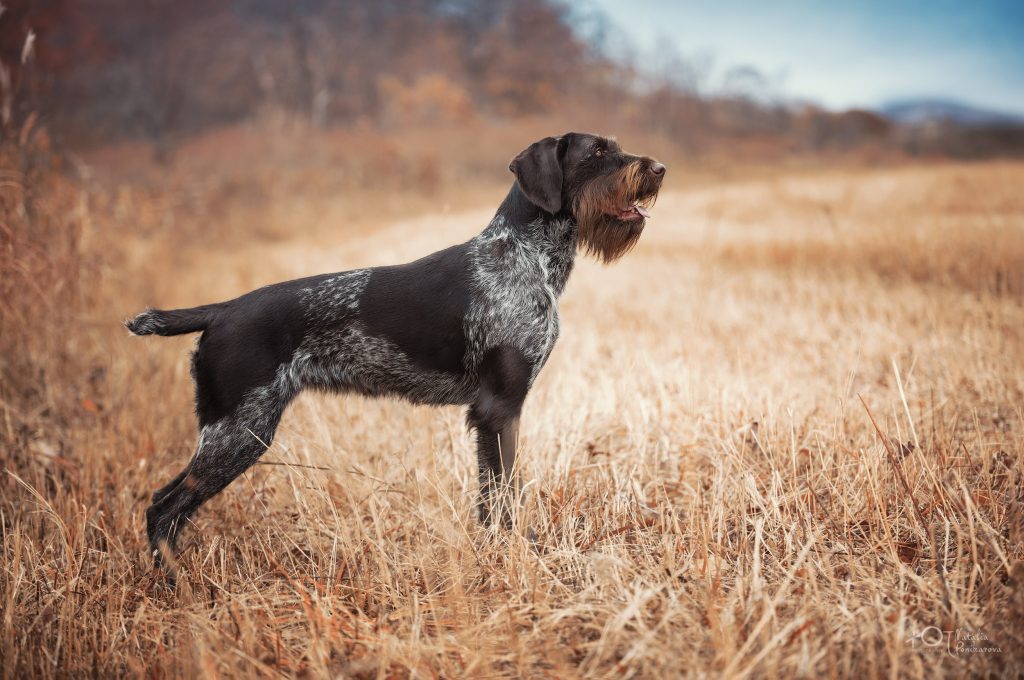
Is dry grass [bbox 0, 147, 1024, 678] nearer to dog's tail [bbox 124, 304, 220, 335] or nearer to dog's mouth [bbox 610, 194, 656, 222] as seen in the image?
dog's tail [bbox 124, 304, 220, 335]

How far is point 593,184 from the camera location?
327cm

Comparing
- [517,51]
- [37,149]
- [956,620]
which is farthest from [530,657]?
[517,51]

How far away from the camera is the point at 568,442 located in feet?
12.6

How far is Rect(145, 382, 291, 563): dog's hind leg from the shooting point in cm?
296

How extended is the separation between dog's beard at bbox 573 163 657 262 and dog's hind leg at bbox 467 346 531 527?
0.79 m

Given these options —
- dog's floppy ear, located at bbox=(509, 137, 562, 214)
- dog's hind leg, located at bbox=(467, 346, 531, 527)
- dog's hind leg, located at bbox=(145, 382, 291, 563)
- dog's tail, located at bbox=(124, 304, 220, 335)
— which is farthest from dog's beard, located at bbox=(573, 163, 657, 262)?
dog's tail, located at bbox=(124, 304, 220, 335)

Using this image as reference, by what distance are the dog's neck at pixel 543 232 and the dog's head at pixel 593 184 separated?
0.21 ft

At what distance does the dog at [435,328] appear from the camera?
2.95 metres

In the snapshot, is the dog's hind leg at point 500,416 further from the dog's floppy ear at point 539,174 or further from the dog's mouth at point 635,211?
the dog's mouth at point 635,211

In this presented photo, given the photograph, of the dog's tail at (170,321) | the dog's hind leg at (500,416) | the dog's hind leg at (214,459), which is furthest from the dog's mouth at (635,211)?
the dog's tail at (170,321)

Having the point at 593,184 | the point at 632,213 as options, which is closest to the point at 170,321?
the point at 593,184
